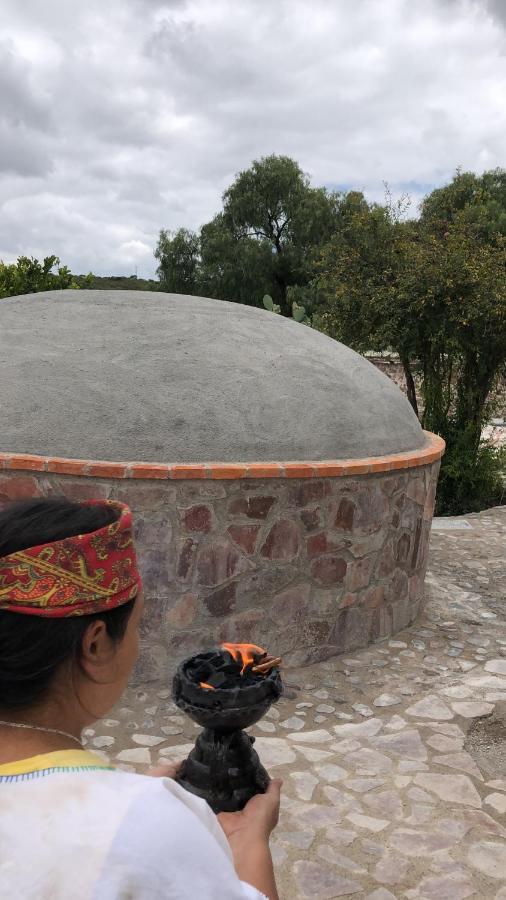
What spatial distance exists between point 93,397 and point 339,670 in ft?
7.12

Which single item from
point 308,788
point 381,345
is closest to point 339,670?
point 308,788

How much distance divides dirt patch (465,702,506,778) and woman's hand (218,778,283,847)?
7.78 ft

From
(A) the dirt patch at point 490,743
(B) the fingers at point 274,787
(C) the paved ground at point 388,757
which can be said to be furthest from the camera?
(A) the dirt patch at point 490,743

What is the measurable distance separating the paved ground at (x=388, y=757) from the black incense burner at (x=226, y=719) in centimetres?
129

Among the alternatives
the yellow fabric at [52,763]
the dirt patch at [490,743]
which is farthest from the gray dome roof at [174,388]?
the yellow fabric at [52,763]

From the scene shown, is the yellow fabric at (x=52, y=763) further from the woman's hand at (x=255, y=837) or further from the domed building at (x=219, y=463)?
the domed building at (x=219, y=463)

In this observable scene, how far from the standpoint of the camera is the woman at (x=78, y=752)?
923 millimetres

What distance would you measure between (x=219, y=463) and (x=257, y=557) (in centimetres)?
60

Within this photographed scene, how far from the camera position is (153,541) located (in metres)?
4.16

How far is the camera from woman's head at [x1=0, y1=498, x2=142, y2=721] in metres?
1.08

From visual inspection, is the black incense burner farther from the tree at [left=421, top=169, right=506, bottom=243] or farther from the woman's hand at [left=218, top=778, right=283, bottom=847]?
the tree at [left=421, top=169, right=506, bottom=243]

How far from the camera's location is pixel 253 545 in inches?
170

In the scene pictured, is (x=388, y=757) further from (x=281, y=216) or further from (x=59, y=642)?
(x=281, y=216)

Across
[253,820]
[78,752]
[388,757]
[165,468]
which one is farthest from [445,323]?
[78,752]
